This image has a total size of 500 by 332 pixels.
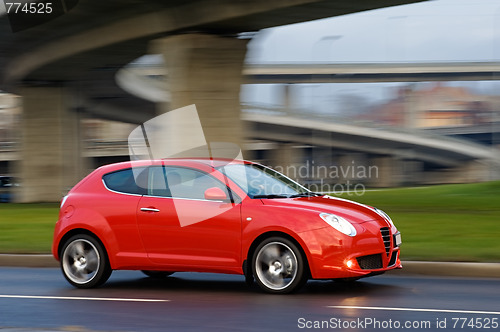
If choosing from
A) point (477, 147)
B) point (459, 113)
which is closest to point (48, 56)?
point (477, 147)

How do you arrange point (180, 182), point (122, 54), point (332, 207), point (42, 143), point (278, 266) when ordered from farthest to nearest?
point (42, 143)
point (122, 54)
point (180, 182)
point (332, 207)
point (278, 266)

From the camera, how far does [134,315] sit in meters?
7.61

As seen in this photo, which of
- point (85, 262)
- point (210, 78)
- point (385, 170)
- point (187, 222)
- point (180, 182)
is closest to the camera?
point (187, 222)

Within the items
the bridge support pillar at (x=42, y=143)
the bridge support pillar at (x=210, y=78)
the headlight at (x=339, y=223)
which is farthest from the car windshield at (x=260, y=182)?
the bridge support pillar at (x=42, y=143)

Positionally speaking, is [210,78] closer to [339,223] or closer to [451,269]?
[451,269]

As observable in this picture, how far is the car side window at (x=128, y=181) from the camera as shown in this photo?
962 cm

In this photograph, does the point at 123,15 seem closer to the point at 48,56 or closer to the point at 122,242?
the point at 48,56

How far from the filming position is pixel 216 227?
29.3 feet

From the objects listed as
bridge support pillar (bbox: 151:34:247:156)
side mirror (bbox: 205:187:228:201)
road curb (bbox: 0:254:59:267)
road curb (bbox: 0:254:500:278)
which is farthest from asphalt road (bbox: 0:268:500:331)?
bridge support pillar (bbox: 151:34:247:156)

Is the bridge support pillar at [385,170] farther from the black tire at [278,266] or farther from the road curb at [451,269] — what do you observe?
the black tire at [278,266]

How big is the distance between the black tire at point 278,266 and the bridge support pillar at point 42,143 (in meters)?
27.9

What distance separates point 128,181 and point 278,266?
2264mm

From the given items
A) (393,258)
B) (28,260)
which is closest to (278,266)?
(393,258)

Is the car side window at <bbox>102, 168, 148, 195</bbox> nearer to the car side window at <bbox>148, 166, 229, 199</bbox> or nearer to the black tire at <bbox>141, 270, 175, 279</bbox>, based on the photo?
the car side window at <bbox>148, 166, 229, 199</bbox>
